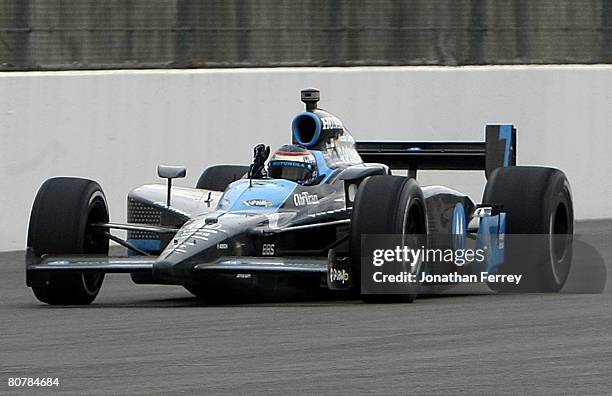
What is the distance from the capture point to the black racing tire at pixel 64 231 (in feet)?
31.1

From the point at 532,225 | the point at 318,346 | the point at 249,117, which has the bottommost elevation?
the point at 318,346

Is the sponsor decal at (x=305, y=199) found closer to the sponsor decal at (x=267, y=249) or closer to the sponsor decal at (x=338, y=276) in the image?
the sponsor decal at (x=267, y=249)

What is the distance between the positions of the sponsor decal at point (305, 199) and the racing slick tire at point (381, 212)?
67 cm

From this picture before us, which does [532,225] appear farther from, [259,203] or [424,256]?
[259,203]

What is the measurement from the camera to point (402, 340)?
25.3 ft

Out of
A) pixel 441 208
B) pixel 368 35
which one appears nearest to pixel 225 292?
pixel 441 208

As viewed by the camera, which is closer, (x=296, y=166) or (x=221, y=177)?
(x=296, y=166)

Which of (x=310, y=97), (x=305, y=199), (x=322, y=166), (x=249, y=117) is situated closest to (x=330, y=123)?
(x=310, y=97)

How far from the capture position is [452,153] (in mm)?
11766

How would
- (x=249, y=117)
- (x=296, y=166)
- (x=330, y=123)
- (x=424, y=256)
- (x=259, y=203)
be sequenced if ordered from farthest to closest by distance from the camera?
(x=249, y=117), (x=330, y=123), (x=296, y=166), (x=259, y=203), (x=424, y=256)

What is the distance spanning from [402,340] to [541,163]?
7386 millimetres

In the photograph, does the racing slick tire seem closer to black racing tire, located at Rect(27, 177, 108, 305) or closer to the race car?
the race car

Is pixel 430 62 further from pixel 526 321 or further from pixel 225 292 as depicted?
pixel 526 321

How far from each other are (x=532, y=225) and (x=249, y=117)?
405 centimetres
